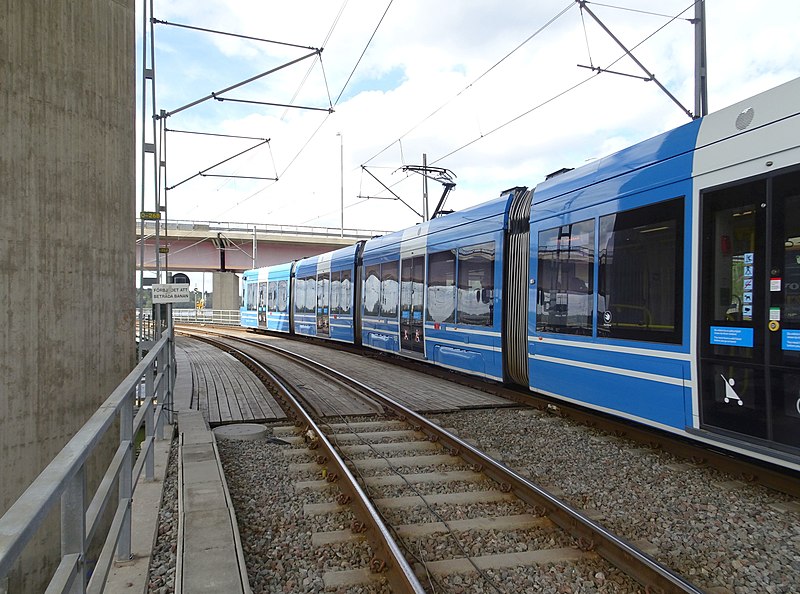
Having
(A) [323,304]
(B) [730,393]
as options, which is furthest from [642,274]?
(A) [323,304]

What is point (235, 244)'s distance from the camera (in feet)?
140

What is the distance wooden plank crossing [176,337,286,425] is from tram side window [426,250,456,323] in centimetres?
356

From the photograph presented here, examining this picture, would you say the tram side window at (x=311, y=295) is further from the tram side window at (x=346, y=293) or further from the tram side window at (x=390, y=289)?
the tram side window at (x=390, y=289)

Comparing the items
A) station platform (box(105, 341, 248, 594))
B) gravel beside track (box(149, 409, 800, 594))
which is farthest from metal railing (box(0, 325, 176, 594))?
gravel beside track (box(149, 409, 800, 594))

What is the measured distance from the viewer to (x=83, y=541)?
2393 millimetres

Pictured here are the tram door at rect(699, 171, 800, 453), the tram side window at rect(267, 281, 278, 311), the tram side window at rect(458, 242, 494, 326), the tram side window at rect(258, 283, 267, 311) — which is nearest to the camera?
the tram door at rect(699, 171, 800, 453)

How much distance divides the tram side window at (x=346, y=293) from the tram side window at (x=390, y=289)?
3.15 metres

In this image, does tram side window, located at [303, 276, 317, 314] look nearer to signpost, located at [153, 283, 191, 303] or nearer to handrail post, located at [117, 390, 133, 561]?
signpost, located at [153, 283, 191, 303]

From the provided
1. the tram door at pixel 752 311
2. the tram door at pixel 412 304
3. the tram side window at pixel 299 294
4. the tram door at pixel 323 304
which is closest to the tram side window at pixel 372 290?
the tram door at pixel 412 304

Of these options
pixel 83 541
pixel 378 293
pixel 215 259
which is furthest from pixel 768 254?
pixel 215 259

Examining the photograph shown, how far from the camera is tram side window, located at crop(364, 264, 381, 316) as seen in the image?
15547mm

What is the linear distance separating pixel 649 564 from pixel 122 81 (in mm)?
7287

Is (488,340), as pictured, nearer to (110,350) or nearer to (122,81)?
(110,350)

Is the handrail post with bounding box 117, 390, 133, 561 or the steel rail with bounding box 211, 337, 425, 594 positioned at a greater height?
the handrail post with bounding box 117, 390, 133, 561
